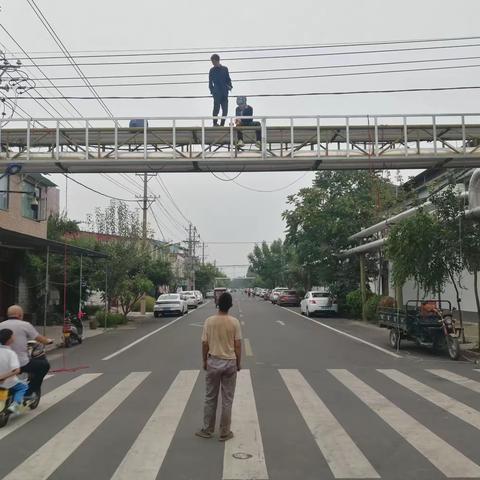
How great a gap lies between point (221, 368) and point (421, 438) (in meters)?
2.46

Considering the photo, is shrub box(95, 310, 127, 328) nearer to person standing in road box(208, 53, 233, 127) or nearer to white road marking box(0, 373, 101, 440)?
person standing in road box(208, 53, 233, 127)

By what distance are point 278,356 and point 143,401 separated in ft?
21.0

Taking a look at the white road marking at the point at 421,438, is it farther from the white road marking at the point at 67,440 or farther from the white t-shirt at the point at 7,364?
the white t-shirt at the point at 7,364

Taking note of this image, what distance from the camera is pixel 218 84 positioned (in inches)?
642

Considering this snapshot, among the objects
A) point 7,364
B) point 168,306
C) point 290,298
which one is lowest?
point 7,364

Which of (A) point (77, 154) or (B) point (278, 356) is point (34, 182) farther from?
(B) point (278, 356)

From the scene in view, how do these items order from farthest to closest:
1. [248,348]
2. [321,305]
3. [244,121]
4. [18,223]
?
[321,305]
[18,223]
[248,348]
[244,121]

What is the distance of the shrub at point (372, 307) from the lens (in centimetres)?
2744

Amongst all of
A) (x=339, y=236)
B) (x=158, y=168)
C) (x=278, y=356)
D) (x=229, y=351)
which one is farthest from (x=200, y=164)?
(x=339, y=236)

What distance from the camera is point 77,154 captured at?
16250 mm

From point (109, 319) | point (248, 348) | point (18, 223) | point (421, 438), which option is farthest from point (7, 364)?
point (109, 319)

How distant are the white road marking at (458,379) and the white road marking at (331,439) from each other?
2.92 m

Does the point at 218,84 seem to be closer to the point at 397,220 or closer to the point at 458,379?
the point at 397,220

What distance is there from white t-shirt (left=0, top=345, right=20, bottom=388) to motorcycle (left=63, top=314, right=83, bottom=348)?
1046 centimetres
